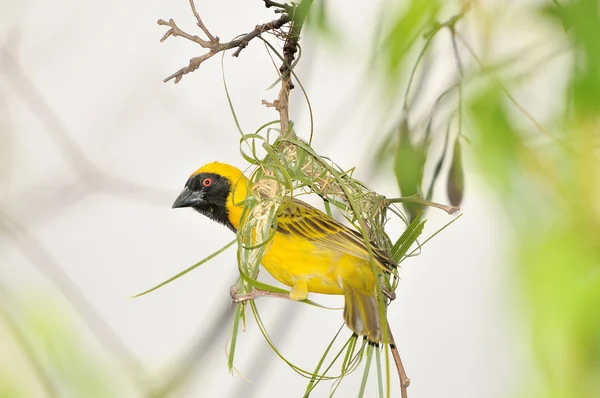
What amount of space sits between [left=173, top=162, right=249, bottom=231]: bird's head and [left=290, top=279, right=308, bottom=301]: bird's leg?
5.9 inches

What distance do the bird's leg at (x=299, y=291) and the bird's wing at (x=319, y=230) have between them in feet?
0.23

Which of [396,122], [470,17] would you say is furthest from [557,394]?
[396,122]

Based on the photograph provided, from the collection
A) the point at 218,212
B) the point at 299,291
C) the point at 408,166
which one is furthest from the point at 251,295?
the point at 408,166

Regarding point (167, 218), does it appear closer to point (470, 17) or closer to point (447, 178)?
point (447, 178)

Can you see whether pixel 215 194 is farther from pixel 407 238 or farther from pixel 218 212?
pixel 407 238

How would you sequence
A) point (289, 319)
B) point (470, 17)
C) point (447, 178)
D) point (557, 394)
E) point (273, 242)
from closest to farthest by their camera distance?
point (557, 394), point (273, 242), point (470, 17), point (447, 178), point (289, 319)

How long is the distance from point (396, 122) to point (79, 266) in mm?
800

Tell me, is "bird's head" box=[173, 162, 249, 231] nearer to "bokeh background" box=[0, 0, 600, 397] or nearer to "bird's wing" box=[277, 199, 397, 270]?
"bird's wing" box=[277, 199, 397, 270]

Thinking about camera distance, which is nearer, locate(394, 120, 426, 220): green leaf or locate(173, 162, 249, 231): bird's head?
locate(173, 162, 249, 231): bird's head

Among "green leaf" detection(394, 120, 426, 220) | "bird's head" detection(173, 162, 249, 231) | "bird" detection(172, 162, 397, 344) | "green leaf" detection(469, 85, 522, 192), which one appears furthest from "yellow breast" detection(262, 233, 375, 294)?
"green leaf" detection(394, 120, 426, 220)

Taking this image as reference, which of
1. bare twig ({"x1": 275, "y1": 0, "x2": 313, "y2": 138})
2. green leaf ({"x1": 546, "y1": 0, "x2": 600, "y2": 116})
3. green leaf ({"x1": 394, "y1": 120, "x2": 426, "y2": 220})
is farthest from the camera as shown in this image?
green leaf ({"x1": 394, "y1": 120, "x2": 426, "y2": 220})

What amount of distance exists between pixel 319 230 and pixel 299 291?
101mm

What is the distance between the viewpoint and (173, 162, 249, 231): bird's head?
106 centimetres

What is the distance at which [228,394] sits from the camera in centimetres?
148
